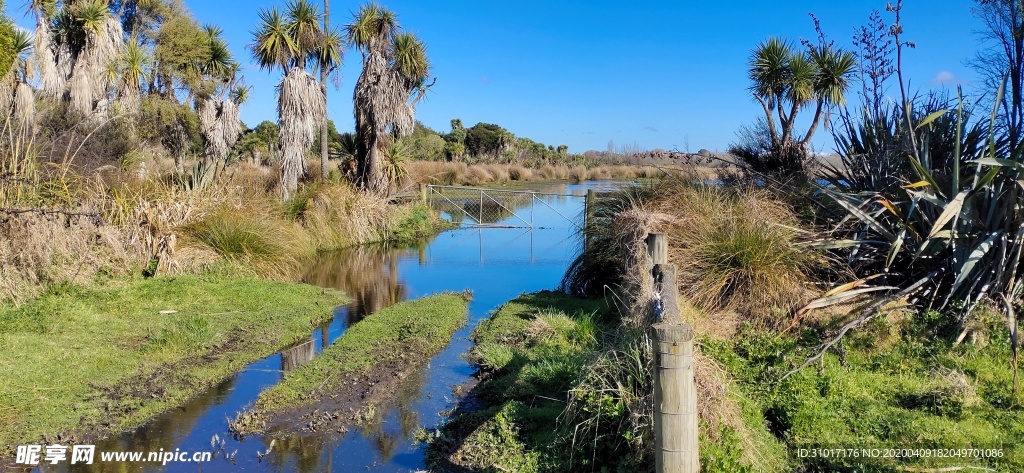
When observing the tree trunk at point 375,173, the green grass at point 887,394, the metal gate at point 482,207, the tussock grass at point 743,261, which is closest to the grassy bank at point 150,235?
the tree trunk at point 375,173

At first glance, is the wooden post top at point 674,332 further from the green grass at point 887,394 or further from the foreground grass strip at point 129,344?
the foreground grass strip at point 129,344

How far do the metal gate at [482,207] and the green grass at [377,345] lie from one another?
43.1 feet

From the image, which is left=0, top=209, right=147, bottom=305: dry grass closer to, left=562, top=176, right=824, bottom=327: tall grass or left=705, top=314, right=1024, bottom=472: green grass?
left=562, top=176, right=824, bottom=327: tall grass

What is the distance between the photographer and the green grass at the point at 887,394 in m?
4.95

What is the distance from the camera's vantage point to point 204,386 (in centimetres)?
757

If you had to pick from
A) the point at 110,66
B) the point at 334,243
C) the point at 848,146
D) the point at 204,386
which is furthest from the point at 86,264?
the point at 110,66

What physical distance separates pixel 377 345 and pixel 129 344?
2.90 metres

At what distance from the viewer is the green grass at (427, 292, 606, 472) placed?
532cm

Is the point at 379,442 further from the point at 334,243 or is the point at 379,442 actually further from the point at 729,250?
the point at 334,243

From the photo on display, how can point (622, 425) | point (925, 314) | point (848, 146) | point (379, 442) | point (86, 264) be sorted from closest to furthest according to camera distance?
1. point (622, 425)
2. point (379, 442)
3. point (925, 314)
4. point (848, 146)
5. point (86, 264)

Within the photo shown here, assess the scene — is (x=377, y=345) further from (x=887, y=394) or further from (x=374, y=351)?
(x=887, y=394)

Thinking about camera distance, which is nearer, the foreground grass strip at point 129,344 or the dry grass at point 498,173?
the foreground grass strip at point 129,344

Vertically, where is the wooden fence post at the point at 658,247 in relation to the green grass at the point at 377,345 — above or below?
above

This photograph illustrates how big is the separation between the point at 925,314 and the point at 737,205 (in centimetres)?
253
